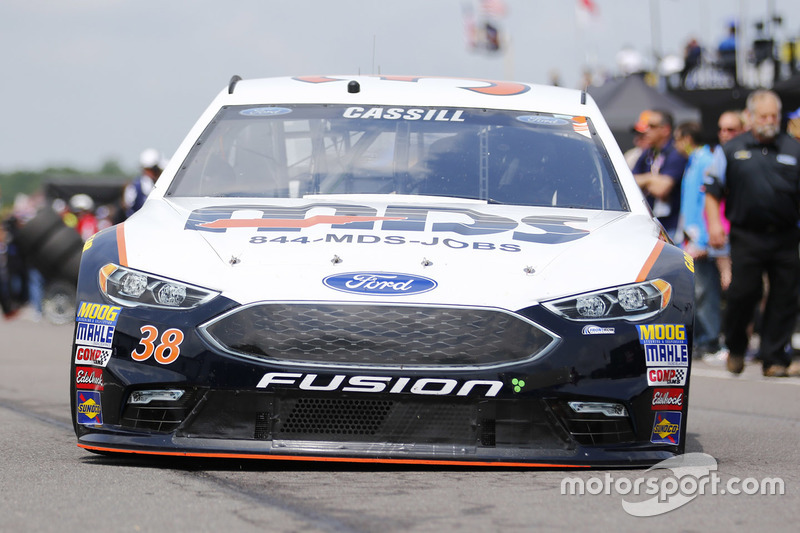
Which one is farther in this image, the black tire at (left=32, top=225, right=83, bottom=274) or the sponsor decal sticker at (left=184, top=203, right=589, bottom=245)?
the black tire at (left=32, top=225, right=83, bottom=274)

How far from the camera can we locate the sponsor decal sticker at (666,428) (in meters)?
4.96

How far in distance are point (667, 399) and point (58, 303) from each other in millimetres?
17298

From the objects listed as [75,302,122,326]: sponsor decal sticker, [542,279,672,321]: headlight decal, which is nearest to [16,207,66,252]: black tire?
[75,302,122,326]: sponsor decal sticker

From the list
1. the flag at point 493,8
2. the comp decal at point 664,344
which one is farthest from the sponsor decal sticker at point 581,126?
the flag at point 493,8

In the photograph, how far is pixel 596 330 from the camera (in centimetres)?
485

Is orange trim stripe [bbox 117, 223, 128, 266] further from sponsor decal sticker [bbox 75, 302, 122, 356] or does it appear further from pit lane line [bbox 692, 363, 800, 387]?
pit lane line [bbox 692, 363, 800, 387]

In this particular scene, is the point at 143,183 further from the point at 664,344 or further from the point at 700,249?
the point at 664,344

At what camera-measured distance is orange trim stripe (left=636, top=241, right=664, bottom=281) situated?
5027 millimetres

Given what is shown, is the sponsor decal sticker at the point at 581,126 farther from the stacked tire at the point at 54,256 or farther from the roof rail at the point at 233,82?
the stacked tire at the point at 54,256

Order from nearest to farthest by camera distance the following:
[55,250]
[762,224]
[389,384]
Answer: [389,384] < [762,224] < [55,250]

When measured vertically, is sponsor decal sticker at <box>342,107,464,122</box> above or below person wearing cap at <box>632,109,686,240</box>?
above

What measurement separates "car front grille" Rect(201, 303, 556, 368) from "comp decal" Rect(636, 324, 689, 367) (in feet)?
1.23

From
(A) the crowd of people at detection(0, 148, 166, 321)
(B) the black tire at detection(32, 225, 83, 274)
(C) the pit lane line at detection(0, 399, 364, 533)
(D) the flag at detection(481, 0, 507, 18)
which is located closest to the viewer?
(C) the pit lane line at detection(0, 399, 364, 533)

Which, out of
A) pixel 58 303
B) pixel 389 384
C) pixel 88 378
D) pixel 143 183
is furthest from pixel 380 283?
pixel 58 303
